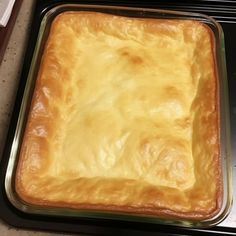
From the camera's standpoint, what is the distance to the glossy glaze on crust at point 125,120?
37.3 inches

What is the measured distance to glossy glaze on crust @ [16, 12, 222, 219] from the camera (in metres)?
0.95

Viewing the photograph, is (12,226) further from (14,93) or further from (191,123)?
(191,123)

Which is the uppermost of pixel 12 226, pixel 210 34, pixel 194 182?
pixel 210 34

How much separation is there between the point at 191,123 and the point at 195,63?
0.22 m

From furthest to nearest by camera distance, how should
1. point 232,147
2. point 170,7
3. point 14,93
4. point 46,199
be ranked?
point 170,7 → point 14,93 → point 232,147 → point 46,199

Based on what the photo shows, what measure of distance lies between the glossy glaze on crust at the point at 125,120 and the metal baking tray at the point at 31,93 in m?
0.02

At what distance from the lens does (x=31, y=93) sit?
110cm

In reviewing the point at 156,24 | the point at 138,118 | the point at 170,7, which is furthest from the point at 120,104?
the point at 170,7

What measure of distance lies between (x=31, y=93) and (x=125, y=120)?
29 cm

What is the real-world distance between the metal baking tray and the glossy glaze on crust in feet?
0.07

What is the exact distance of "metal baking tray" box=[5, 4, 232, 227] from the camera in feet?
3.01

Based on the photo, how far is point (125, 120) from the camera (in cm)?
109

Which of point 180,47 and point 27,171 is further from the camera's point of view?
point 180,47

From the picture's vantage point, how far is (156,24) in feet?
4.05
